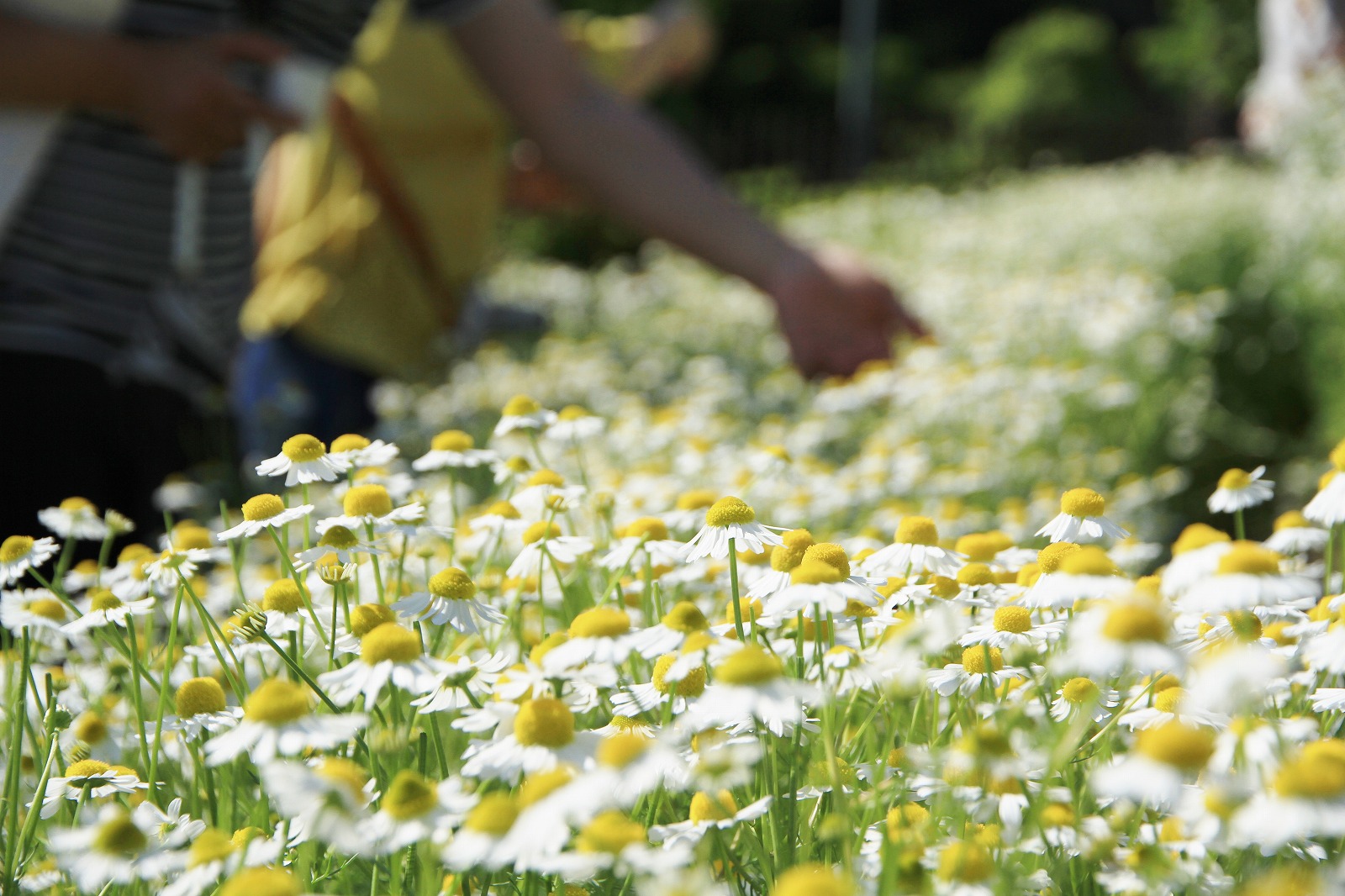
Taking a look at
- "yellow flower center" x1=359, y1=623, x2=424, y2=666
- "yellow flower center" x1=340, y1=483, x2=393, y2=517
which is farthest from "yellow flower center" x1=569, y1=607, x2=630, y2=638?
"yellow flower center" x1=340, y1=483, x2=393, y2=517

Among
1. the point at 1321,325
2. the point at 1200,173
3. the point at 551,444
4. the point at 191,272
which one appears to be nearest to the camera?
the point at 191,272

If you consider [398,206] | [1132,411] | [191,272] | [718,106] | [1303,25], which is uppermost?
[718,106]

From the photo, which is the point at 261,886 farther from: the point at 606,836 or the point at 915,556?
the point at 915,556

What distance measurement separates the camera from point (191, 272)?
83.3 inches

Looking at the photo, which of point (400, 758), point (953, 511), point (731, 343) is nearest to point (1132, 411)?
point (953, 511)

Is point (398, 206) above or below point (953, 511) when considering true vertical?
above

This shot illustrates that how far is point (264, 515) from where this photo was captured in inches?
37.4

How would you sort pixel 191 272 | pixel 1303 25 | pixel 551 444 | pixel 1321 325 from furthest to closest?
1. pixel 1303 25
2. pixel 1321 325
3. pixel 551 444
4. pixel 191 272

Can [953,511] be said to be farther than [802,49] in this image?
No

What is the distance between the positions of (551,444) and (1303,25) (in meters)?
3.66

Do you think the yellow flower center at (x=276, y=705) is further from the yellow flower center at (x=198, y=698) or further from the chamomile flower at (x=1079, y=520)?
the chamomile flower at (x=1079, y=520)

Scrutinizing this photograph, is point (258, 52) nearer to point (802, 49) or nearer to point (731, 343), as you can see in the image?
point (731, 343)

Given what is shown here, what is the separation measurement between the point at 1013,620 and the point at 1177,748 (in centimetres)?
28

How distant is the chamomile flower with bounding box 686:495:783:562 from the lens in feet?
3.05
